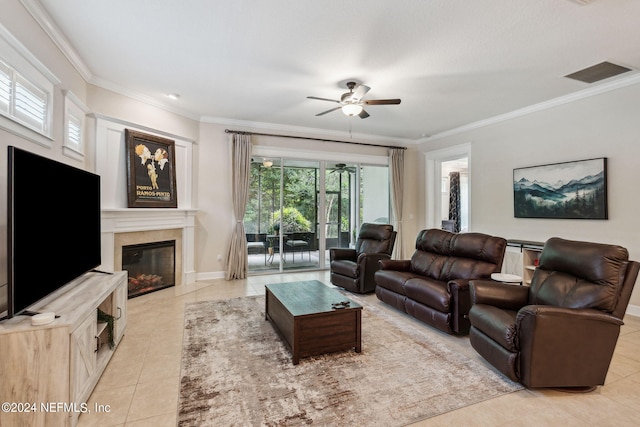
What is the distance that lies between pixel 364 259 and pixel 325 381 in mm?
2467

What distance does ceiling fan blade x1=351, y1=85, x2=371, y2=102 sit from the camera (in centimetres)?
368

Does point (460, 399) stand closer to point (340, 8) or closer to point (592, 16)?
point (340, 8)

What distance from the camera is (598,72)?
3596mm

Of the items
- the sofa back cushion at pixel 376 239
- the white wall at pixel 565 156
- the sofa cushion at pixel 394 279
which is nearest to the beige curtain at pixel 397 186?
the white wall at pixel 565 156

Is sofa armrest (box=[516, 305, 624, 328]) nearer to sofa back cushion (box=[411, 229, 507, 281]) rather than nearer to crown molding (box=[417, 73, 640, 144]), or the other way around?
sofa back cushion (box=[411, 229, 507, 281])

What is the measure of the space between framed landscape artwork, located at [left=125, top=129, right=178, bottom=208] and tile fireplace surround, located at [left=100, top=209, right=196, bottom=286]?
158 millimetres

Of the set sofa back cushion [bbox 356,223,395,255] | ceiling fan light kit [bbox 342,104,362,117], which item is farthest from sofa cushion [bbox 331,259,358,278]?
ceiling fan light kit [bbox 342,104,362,117]

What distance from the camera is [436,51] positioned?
314 centimetres

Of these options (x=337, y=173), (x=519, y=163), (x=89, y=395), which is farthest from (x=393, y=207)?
(x=89, y=395)

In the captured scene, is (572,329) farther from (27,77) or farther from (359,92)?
(27,77)

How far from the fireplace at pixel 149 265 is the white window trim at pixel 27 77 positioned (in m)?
2.04

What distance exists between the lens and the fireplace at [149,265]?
446cm

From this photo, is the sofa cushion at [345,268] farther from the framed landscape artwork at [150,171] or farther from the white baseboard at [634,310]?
the white baseboard at [634,310]

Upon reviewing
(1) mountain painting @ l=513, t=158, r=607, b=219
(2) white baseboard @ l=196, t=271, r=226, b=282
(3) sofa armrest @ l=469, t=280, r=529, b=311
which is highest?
(1) mountain painting @ l=513, t=158, r=607, b=219
